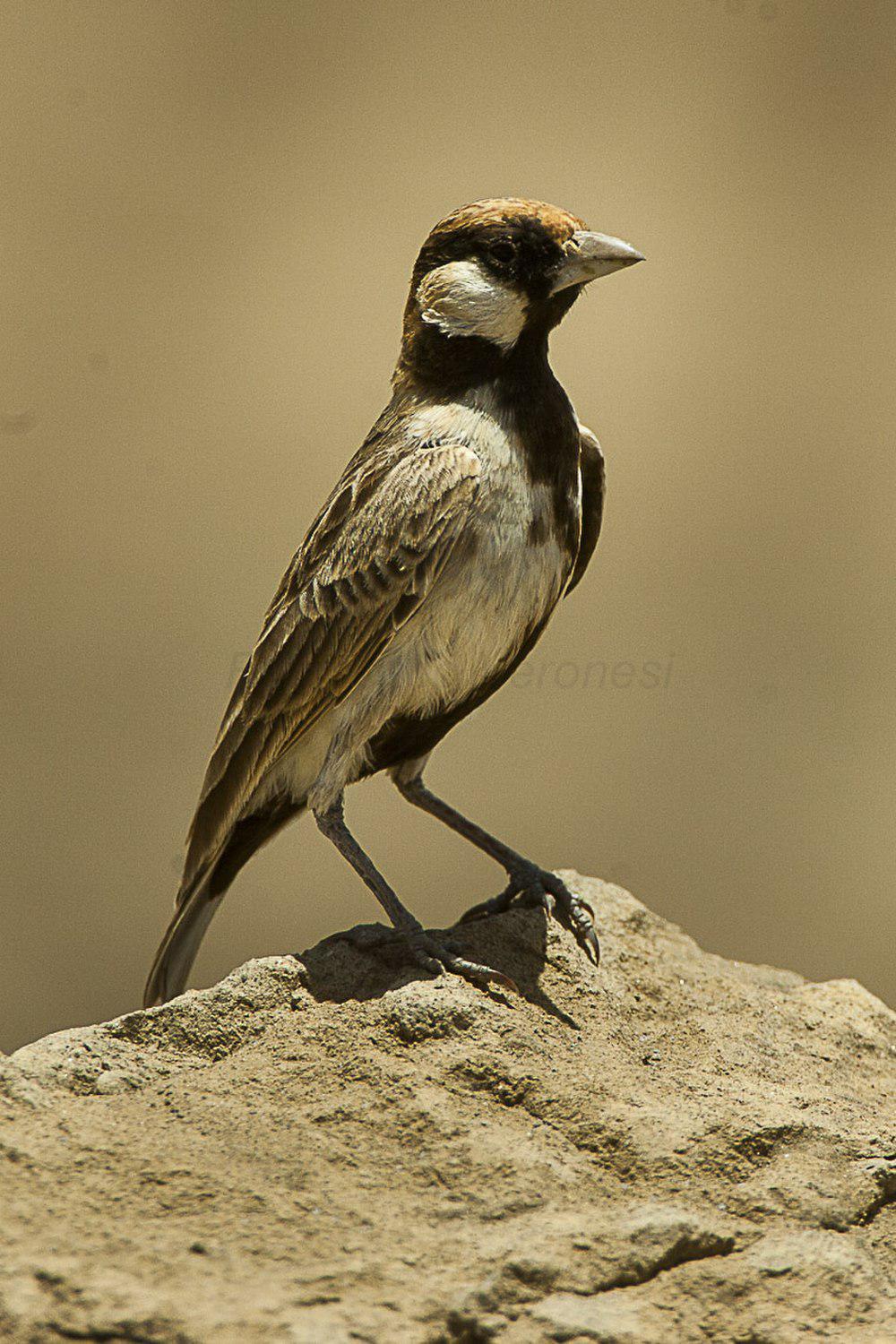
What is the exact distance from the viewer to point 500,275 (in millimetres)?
5109

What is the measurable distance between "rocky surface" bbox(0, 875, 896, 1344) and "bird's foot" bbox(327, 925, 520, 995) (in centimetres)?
6

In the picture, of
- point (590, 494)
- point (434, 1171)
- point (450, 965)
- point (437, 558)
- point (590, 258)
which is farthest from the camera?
point (590, 494)

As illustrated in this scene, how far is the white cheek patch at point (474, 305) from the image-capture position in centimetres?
512

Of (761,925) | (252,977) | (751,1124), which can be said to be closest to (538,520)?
(252,977)

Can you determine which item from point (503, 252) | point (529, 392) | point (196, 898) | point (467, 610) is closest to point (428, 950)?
point (467, 610)

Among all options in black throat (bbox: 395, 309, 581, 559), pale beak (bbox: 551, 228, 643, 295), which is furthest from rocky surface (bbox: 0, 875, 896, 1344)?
pale beak (bbox: 551, 228, 643, 295)

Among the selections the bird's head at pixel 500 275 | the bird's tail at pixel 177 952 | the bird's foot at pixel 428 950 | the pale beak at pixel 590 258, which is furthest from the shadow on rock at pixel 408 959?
the pale beak at pixel 590 258

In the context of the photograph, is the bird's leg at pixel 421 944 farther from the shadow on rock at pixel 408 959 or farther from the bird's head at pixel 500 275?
the bird's head at pixel 500 275

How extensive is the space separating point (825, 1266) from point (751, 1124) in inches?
21.8

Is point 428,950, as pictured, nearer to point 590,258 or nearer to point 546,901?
point 546,901

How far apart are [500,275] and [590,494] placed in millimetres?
1056

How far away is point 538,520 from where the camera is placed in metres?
5.10

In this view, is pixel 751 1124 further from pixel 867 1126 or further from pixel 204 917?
pixel 204 917

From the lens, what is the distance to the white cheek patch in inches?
202
